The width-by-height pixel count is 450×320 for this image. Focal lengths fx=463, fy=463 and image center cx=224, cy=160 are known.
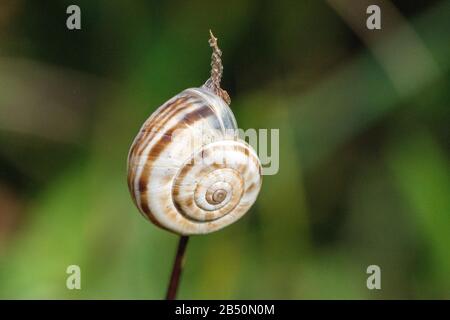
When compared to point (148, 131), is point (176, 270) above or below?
below

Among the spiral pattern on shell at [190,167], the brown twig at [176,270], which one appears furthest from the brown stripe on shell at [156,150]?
the brown twig at [176,270]

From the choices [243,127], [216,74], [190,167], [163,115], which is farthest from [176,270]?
[243,127]

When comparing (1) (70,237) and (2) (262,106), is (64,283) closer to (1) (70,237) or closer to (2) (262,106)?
(1) (70,237)

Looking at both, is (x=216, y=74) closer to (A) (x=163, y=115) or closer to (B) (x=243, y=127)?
(A) (x=163, y=115)

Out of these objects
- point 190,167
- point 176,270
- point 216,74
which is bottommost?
point 176,270

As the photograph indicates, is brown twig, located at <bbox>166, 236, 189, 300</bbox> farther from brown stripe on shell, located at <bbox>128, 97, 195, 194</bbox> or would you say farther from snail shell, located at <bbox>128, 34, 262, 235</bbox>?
brown stripe on shell, located at <bbox>128, 97, 195, 194</bbox>

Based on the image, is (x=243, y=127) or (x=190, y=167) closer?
(x=190, y=167)

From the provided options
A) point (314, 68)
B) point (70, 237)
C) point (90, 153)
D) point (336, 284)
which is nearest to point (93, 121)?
point (90, 153)

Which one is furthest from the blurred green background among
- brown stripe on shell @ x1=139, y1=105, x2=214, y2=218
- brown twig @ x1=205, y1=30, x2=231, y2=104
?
brown stripe on shell @ x1=139, y1=105, x2=214, y2=218
